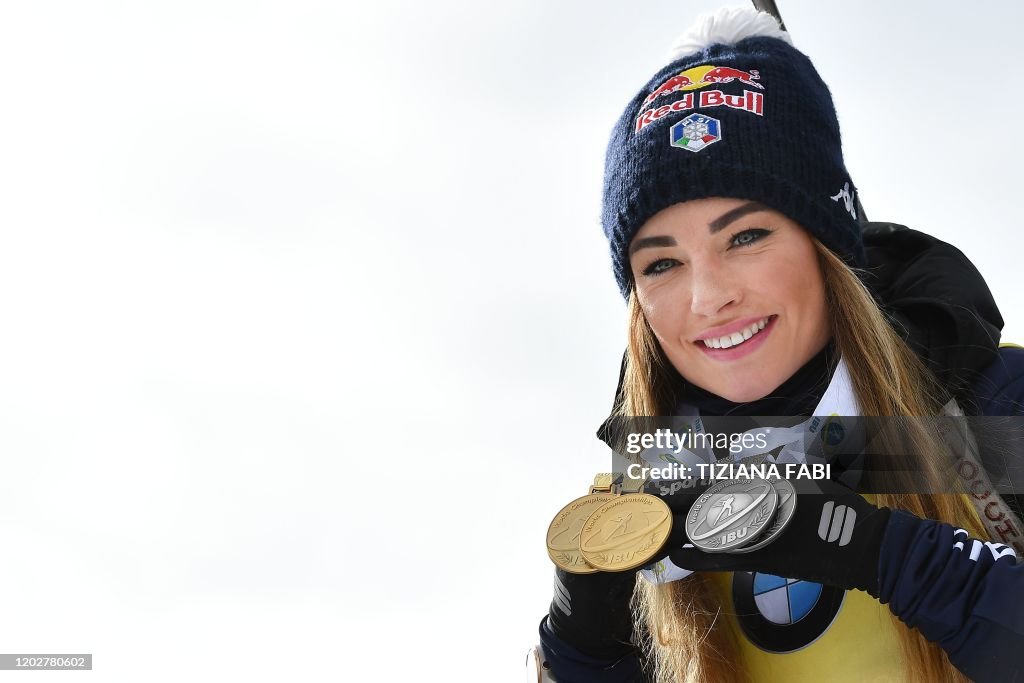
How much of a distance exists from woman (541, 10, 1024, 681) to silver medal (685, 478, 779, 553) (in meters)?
0.11

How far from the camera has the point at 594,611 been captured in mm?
3232

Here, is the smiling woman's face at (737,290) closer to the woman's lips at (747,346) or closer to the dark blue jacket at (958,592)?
the woman's lips at (747,346)

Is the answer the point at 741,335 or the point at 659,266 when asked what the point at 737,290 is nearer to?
the point at 741,335

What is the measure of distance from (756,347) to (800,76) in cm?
107

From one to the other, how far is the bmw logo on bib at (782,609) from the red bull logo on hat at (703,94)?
5.31 feet

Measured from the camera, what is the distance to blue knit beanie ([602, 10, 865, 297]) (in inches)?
132

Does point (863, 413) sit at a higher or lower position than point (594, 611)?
higher

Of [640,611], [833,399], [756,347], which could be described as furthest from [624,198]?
[640,611]

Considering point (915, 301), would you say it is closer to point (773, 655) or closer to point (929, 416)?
point (929, 416)

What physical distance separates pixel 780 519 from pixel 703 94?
1.59 m

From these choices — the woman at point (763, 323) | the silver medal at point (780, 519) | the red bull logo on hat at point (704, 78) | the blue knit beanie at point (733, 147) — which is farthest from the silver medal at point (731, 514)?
the red bull logo on hat at point (704, 78)

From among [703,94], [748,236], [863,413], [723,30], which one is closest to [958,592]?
[863,413]

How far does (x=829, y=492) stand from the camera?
2.64 metres

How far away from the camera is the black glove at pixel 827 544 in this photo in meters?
2.55
